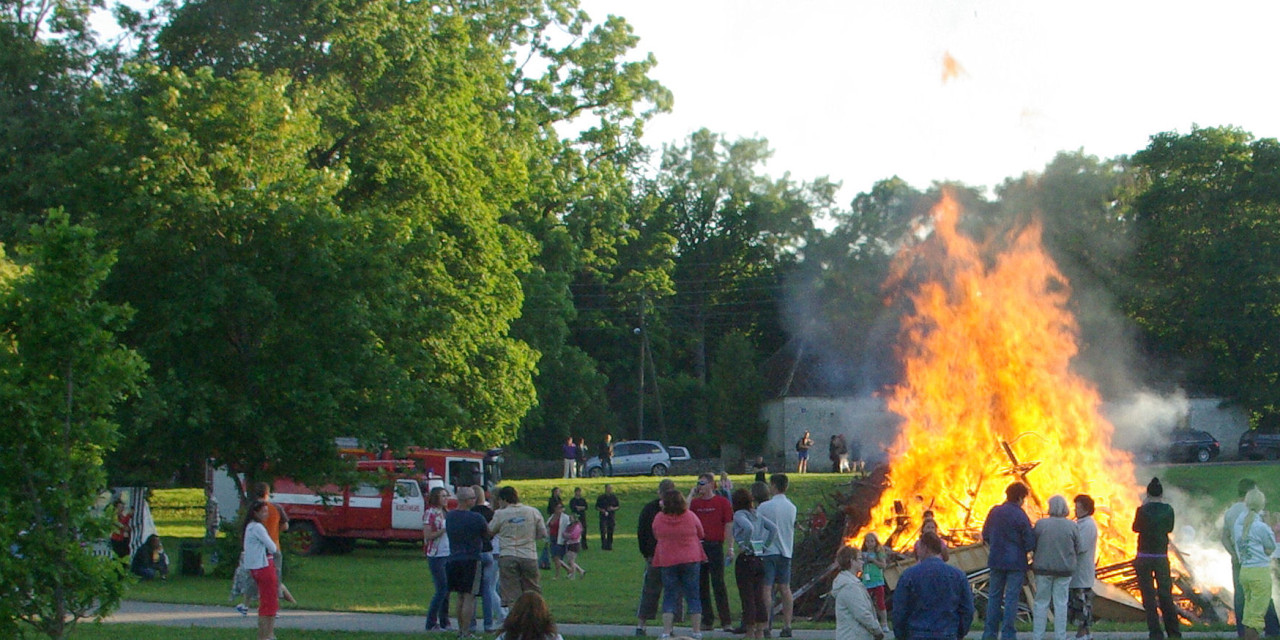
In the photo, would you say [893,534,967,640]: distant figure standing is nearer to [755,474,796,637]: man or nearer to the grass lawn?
[755,474,796,637]: man

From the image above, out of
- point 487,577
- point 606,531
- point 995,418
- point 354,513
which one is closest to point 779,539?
point 487,577

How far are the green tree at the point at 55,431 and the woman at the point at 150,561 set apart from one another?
12521 mm

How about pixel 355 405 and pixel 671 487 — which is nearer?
pixel 671 487

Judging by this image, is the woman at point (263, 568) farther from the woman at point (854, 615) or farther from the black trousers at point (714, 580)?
the woman at point (854, 615)

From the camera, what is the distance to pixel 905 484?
68.3ft

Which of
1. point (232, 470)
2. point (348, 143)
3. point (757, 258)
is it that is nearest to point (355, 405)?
point (232, 470)

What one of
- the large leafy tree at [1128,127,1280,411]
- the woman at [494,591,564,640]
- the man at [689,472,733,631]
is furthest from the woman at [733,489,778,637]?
the large leafy tree at [1128,127,1280,411]

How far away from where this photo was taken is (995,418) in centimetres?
2177

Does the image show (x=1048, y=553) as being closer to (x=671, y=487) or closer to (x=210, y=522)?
(x=671, y=487)

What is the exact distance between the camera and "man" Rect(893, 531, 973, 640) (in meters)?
9.58

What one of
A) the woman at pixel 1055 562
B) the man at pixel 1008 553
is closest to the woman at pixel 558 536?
the man at pixel 1008 553

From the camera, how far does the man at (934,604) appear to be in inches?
377

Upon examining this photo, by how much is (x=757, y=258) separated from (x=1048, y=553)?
58.8 metres

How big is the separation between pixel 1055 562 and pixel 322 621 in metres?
8.71
